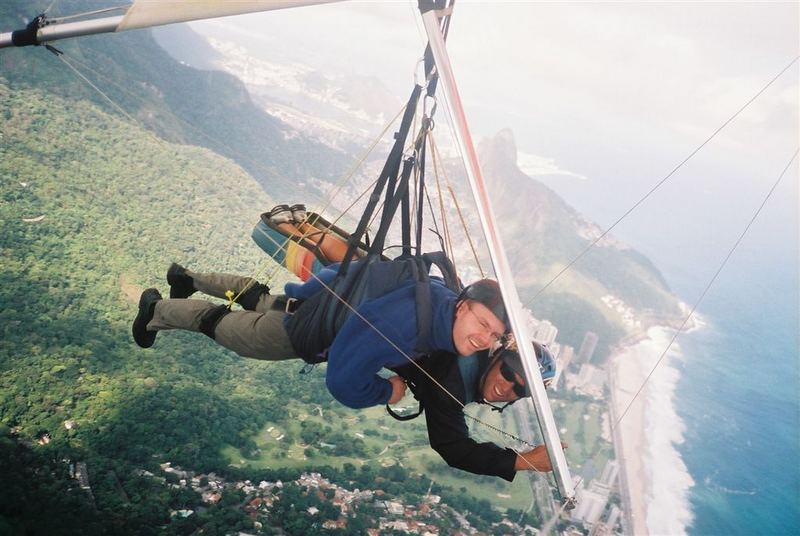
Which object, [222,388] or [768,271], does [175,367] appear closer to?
[222,388]

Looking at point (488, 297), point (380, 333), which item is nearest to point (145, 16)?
point (380, 333)

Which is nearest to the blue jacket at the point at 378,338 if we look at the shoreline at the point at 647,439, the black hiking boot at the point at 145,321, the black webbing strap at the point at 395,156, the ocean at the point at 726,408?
the black webbing strap at the point at 395,156

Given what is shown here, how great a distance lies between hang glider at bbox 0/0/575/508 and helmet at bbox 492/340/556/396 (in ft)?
0.80

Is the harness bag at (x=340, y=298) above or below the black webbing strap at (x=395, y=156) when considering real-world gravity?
below

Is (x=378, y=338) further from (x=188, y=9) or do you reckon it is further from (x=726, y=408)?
(x=726, y=408)

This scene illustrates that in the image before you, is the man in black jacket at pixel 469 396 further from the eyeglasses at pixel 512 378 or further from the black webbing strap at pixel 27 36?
the black webbing strap at pixel 27 36

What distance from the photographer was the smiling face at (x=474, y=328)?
170 centimetres

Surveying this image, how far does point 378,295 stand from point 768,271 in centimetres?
13617

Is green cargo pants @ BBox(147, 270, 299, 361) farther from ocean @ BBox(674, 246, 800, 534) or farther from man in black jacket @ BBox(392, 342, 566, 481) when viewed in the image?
ocean @ BBox(674, 246, 800, 534)

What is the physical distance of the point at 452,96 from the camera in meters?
1.46

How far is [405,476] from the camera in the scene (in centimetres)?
2288

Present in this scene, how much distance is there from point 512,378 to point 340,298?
2.61ft

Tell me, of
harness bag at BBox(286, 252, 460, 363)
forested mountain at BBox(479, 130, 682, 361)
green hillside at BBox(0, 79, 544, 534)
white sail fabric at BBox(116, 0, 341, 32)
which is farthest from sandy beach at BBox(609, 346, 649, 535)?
white sail fabric at BBox(116, 0, 341, 32)

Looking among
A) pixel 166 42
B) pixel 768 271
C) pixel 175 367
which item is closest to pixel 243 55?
pixel 166 42
